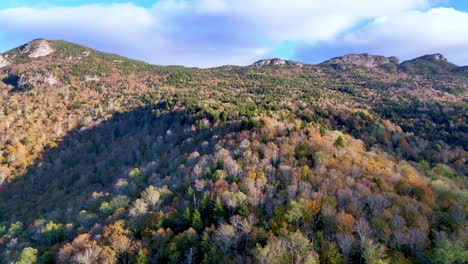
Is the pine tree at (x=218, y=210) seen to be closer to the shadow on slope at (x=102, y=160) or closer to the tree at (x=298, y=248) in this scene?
the tree at (x=298, y=248)

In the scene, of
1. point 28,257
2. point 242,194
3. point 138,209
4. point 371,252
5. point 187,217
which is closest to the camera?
point 371,252

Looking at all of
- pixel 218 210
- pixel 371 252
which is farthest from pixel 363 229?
pixel 218 210

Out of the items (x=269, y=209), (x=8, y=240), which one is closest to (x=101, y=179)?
(x=8, y=240)

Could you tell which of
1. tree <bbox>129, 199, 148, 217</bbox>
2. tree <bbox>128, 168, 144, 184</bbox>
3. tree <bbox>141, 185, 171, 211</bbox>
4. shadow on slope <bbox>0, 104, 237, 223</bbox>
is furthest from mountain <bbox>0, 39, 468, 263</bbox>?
shadow on slope <bbox>0, 104, 237, 223</bbox>

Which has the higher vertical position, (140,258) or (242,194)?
(242,194)

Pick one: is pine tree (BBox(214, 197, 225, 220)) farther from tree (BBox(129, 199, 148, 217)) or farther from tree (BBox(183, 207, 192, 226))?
tree (BBox(129, 199, 148, 217))

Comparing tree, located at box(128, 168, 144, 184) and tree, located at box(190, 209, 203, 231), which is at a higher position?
tree, located at box(190, 209, 203, 231)

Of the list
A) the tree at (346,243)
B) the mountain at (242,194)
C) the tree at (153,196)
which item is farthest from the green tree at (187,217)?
the tree at (346,243)

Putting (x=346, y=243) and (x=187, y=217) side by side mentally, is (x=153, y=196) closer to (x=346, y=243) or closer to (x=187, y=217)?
(x=187, y=217)

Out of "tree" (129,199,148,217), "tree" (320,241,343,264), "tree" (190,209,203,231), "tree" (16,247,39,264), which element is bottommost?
"tree" (16,247,39,264)
